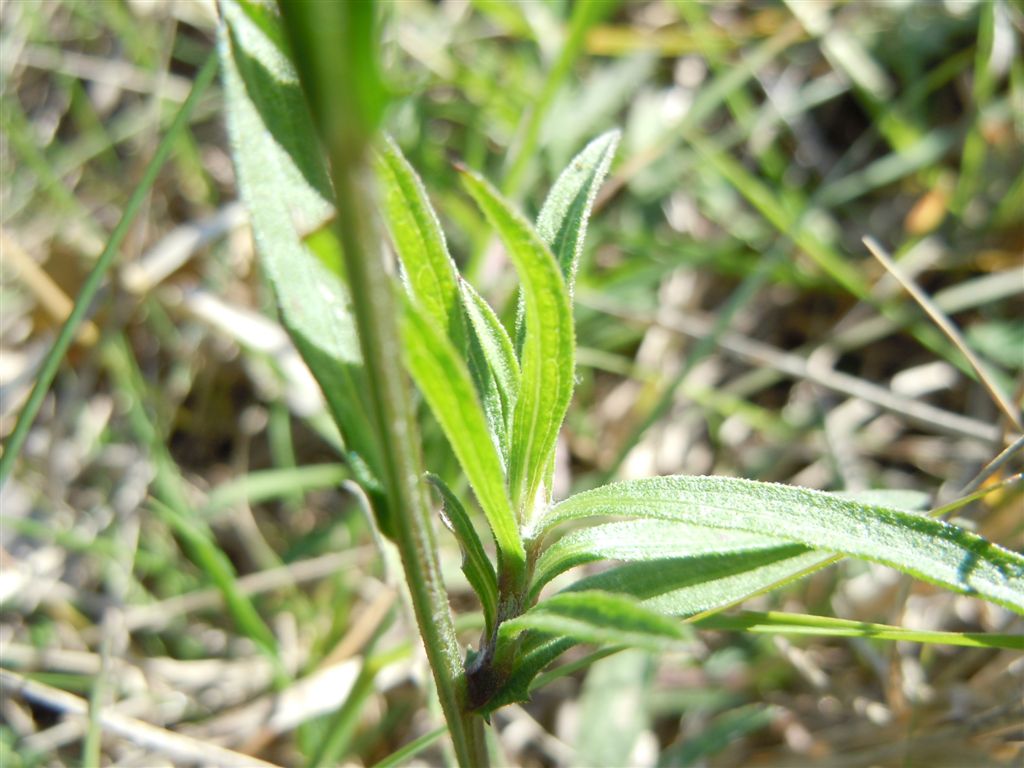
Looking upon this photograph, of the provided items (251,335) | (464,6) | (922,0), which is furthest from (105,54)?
(922,0)

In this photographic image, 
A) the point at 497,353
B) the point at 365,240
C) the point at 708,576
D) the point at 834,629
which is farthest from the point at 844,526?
the point at 365,240

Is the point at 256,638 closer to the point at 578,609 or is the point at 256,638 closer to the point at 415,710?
the point at 415,710

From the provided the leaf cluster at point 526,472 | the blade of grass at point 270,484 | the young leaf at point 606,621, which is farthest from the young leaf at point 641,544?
the blade of grass at point 270,484

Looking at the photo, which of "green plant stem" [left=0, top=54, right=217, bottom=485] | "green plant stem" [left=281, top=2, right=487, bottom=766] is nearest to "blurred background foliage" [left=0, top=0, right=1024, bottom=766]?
"green plant stem" [left=0, top=54, right=217, bottom=485]

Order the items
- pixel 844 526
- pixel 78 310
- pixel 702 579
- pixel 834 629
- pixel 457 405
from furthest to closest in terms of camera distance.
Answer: pixel 78 310, pixel 834 629, pixel 702 579, pixel 844 526, pixel 457 405

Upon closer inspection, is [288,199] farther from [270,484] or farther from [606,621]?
[270,484]

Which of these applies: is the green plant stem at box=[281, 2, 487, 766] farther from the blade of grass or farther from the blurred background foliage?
the blade of grass
